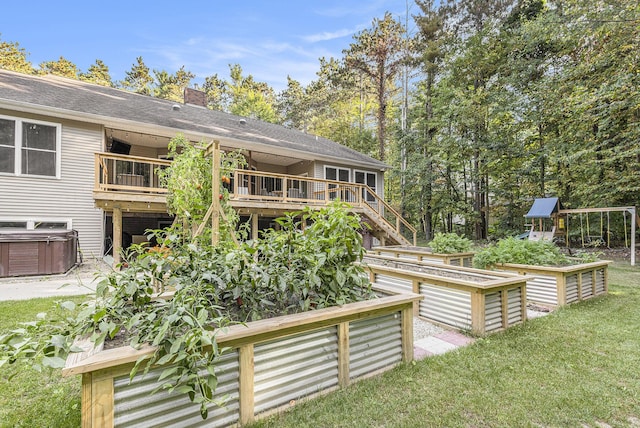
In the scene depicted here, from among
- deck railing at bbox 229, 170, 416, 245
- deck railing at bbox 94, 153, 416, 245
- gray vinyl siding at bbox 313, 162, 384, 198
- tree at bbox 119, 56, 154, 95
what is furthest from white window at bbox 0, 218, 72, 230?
tree at bbox 119, 56, 154, 95

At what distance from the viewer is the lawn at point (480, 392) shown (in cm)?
193

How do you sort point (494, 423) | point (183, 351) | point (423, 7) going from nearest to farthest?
point (183, 351), point (494, 423), point (423, 7)

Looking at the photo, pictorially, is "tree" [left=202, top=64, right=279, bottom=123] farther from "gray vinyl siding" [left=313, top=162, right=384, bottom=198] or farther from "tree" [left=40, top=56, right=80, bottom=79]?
"gray vinyl siding" [left=313, top=162, right=384, bottom=198]

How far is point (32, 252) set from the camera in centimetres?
617

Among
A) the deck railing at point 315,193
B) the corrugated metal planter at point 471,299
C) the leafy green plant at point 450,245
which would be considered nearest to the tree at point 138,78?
the deck railing at point 315,193

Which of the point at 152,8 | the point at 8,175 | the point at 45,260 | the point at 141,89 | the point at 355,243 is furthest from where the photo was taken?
the point at 141,89

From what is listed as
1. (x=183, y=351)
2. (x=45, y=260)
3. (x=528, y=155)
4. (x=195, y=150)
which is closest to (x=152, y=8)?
(x=45, y=260)

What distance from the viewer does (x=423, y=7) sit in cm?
1698

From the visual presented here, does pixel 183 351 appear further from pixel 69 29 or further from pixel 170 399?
pixel 69 29

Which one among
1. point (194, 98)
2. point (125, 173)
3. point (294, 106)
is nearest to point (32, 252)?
point (125, 173)

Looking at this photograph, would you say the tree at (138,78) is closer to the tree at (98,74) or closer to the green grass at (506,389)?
the tree at (98,74)

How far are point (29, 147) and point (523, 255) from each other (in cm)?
1156

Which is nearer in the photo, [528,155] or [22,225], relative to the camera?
[22,225]

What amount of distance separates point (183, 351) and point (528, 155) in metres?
16.6
